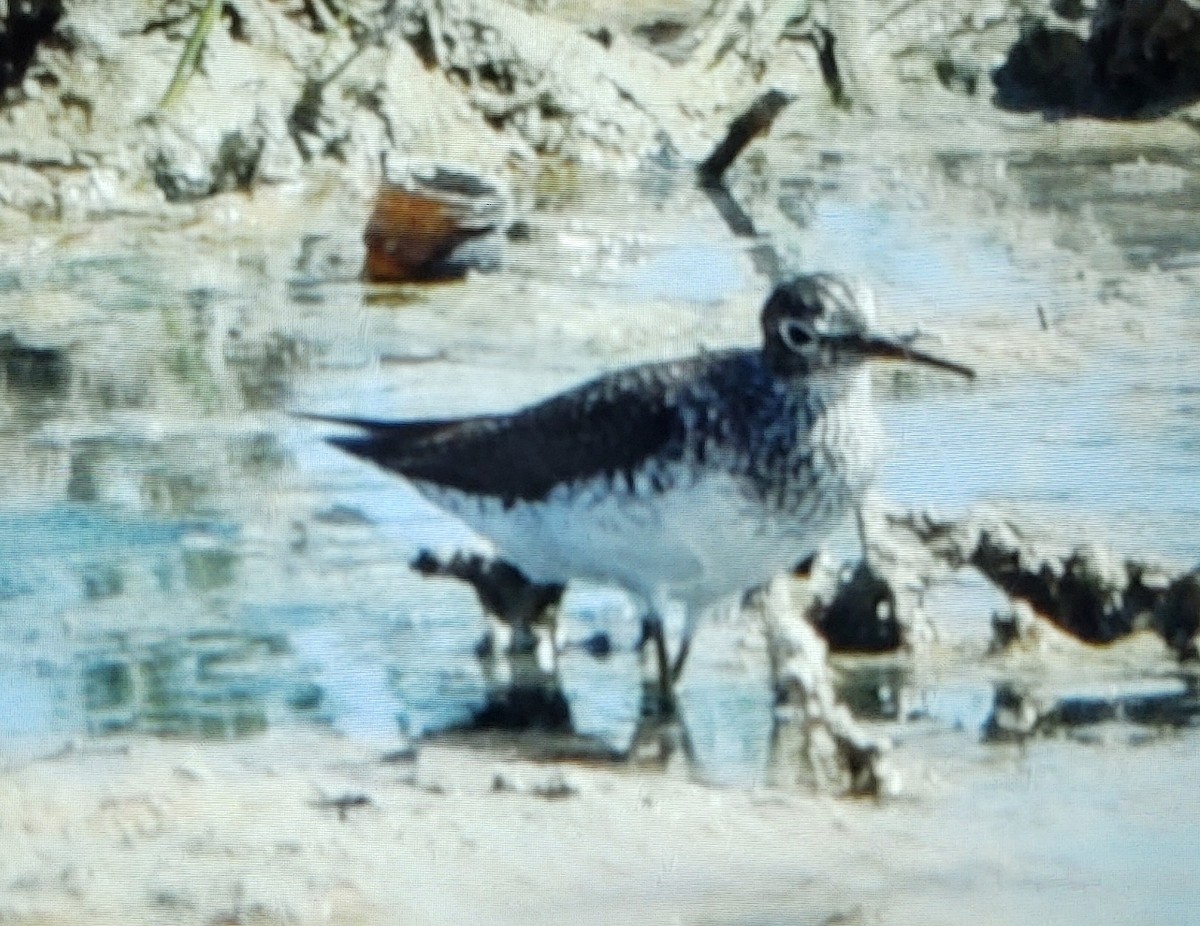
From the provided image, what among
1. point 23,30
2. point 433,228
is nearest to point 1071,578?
point 433,228

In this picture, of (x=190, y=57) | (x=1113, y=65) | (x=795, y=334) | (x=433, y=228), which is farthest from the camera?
(x=1113, y=65)

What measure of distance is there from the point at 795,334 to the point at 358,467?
1663 mm

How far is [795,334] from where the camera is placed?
546 centimetres

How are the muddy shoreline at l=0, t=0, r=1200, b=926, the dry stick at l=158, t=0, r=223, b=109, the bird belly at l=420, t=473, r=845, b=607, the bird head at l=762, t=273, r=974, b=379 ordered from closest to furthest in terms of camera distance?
the muddy shoreline at l=0, t=0, r=1200, b=926 → the bird belly at l=420, t=473, r=845, b=607 → the bird head at l=762, t=273, r=974, b=379 → the dry stick at l=158, t=0, r=223, b=109

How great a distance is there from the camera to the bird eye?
545 centimetres

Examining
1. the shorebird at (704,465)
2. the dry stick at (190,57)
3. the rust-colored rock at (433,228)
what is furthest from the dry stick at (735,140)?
the shorebird at (704,465)

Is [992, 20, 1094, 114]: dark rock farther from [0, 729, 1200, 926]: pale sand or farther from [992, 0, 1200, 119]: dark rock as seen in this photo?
[0, 729, 1200, 926]: pale sand

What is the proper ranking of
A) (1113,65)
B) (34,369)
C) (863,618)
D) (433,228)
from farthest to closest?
1. (1113,65)
2. (433,228)
3. (34,369)
4. (863,618)

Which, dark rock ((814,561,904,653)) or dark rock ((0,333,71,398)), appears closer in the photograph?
dark rock ((814,561,904,653))

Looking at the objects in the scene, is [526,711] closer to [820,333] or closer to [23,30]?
[820,333]

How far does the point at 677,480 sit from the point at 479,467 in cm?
47

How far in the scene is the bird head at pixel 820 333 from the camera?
5441mm

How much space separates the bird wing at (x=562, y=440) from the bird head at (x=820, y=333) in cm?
16

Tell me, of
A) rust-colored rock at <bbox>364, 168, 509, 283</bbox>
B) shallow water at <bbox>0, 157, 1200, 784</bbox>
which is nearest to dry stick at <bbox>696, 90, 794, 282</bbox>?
shallow water at <bbox>0, 157, 1200, 784</bbox>
